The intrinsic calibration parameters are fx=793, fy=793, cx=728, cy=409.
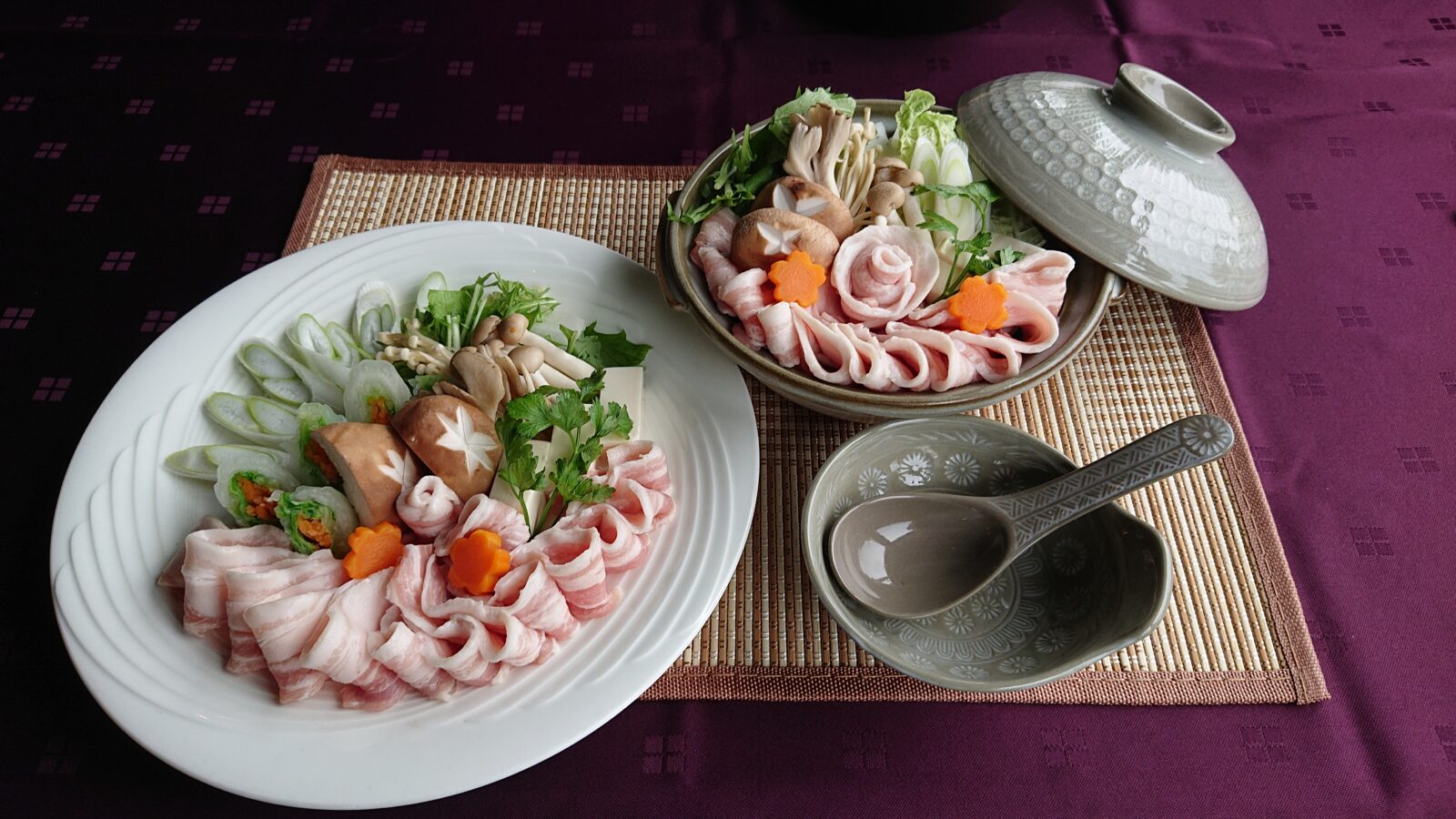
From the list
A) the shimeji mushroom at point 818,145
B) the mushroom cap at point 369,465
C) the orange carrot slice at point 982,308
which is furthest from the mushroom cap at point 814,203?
the mushroom cap at point 369,465

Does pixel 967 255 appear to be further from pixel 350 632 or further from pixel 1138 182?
pixel 350 632

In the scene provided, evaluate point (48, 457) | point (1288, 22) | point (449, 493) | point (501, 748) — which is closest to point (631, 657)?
point (501, 748)

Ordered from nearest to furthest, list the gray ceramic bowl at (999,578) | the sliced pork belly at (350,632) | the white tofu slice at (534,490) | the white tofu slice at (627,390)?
the sliced pork belly at (350,632)
the gray ceramic bowl at (999,578)
the white tofu slice at (534,490)
the white tofu slice at (627,390)

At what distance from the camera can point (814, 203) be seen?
147 centimetres

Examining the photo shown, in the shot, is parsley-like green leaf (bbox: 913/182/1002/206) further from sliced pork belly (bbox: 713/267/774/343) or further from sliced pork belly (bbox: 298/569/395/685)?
sliced pork belly (bbox: 298/569/395/685)

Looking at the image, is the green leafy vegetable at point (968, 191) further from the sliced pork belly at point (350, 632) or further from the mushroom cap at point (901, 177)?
the sliced pork belly at point (350, 632)

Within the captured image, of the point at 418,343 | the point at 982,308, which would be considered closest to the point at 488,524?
the point at 418,343

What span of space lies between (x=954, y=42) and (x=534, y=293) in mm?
1639

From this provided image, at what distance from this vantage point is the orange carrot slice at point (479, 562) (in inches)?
46.7

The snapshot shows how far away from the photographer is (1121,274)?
1.46m

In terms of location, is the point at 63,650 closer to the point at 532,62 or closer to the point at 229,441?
the point at 229,441

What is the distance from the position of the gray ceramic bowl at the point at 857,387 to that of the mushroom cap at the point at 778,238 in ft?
0.37

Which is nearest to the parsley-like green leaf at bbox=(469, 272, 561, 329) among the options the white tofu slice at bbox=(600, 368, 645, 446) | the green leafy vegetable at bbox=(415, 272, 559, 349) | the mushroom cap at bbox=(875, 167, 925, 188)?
the green leafy vegetable at bbox=(415, 272, 559, 349)

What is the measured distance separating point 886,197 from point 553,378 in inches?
28.3
